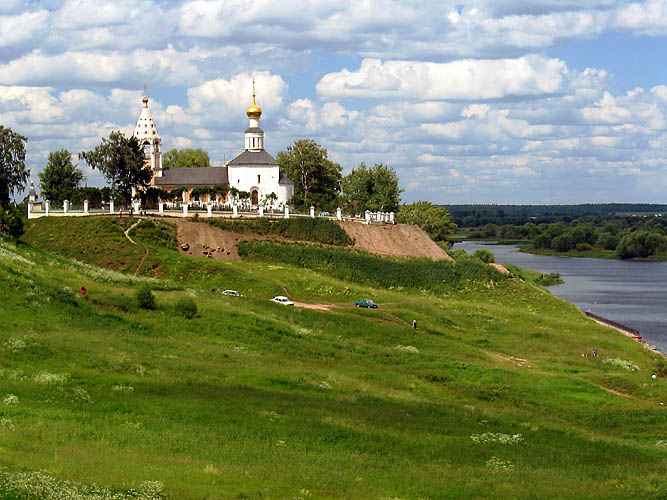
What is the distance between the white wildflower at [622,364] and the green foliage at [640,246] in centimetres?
12252

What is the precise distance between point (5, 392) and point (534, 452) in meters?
12.8

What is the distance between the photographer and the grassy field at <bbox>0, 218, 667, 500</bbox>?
15820 millimetres

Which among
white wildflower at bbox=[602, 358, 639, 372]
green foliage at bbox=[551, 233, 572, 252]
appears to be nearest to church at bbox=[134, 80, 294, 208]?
white wildflower at bbox=[602, 358, 639, 372]

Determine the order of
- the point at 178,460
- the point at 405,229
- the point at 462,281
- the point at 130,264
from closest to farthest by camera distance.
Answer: the point at 178,460
the point at 130,264
the point at 462,281
the point at 405,229

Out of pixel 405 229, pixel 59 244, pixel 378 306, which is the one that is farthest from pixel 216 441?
pixel 405 229

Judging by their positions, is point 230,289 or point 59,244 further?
point 59,244

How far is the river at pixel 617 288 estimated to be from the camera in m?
71.3

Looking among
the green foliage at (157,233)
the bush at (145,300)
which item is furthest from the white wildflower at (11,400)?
the green foliage at (157,233)

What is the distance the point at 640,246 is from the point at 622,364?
410 ft

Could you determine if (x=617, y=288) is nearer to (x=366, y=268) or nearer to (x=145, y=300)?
(x=366, y=268)

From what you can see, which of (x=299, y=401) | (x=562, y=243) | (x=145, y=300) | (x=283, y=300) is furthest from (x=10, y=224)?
A: (x=562, y=243)

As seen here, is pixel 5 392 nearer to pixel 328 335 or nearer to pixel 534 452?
pixel 534 452

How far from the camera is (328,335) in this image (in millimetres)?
38656

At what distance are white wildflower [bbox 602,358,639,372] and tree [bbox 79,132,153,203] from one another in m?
46.1
